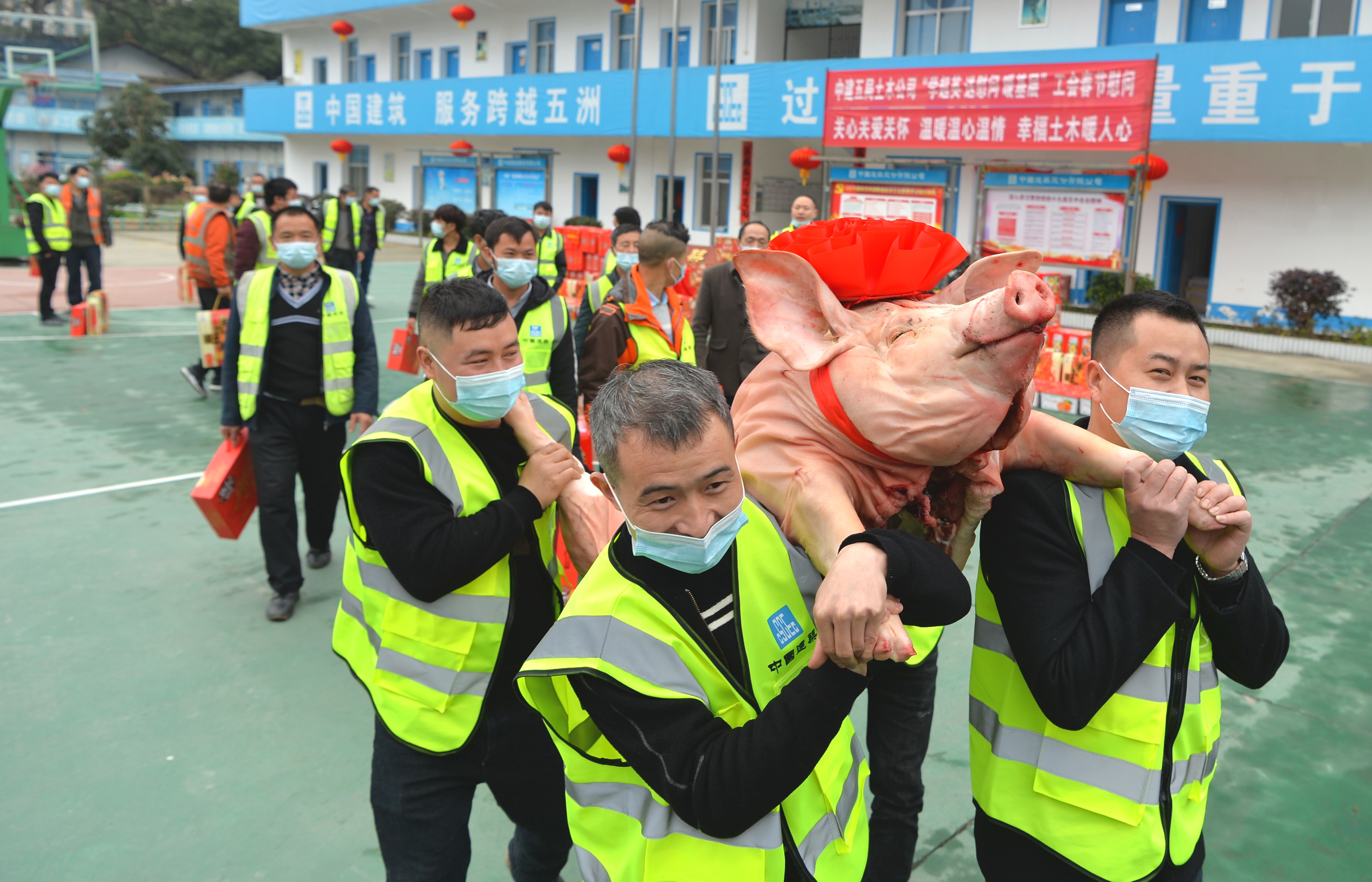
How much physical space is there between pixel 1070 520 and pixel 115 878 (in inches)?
105

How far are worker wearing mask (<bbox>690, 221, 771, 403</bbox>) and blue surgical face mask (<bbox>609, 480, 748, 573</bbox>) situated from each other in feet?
13.2

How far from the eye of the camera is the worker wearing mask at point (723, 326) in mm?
5527

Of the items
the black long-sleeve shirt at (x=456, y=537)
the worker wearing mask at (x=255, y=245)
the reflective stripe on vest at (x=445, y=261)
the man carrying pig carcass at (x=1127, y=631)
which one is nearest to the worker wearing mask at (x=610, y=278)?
the reflective stripe on vest at (x=445, y=261)

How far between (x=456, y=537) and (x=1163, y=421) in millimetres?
1393

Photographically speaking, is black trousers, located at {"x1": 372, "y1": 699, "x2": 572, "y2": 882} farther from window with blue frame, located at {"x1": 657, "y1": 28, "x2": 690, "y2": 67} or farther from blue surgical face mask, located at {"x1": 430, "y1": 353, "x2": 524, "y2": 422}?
window with blue frame, located at {"x1": 657, "y1": 28, "x2": 690, "y2": 67}

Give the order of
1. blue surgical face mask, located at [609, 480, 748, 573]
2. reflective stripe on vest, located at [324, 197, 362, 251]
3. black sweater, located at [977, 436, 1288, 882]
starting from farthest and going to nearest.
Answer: reflective stripe on vest, located at [324, 197, 362, 251] < black sweater, located at [977, 436, 1288, 882] < blue surgical face mask, located at [609, 480, 748, 573]

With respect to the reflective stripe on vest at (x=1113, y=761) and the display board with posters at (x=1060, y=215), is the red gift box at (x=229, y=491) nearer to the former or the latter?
the reflective stripe on vest at (x=1113, y=761)

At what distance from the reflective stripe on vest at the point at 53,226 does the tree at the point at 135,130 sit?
31.0m

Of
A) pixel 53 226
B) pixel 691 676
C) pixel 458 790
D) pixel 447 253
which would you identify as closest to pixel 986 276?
pixel 691 676

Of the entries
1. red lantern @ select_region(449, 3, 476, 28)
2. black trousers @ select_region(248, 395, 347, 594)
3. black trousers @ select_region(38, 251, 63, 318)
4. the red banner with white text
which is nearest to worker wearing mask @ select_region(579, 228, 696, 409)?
black trousers @ select_region(248, 395, 347, 594)

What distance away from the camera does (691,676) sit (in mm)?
1396

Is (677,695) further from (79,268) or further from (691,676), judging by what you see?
(79,268)

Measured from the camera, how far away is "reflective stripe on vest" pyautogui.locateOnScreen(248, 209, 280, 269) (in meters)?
7.41

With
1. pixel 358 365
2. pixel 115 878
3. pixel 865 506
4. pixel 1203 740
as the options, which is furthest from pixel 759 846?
pixel 358 365
